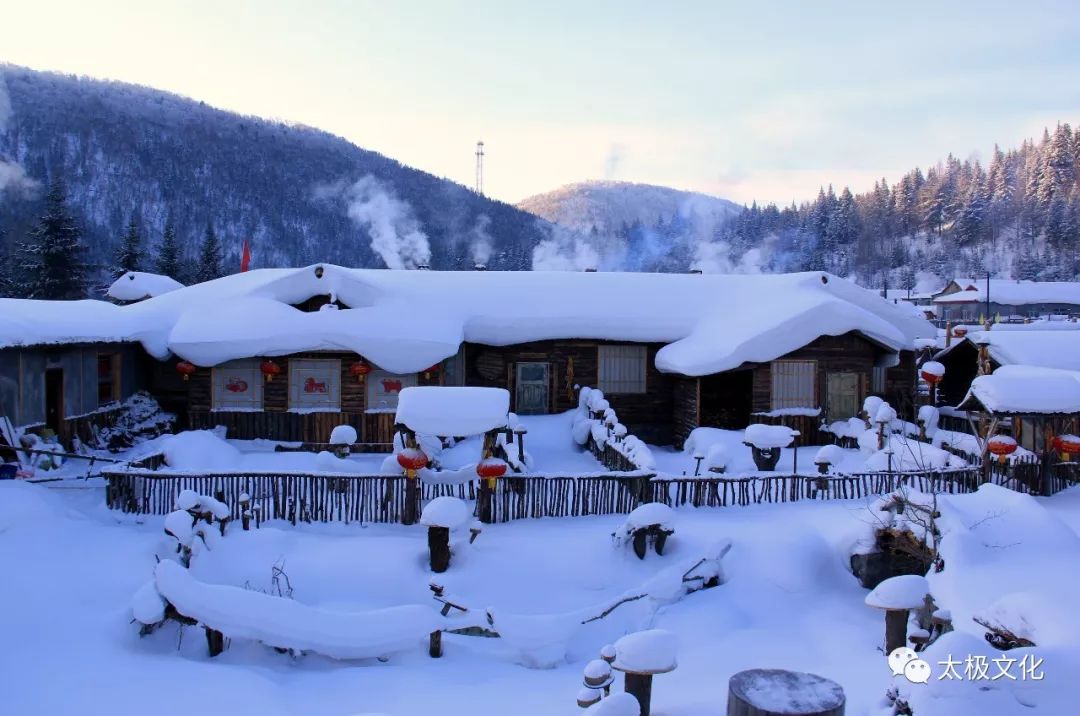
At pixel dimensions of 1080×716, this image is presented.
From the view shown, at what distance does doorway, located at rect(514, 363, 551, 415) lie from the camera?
Answer: 22.1m

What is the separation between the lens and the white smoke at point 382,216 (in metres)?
115

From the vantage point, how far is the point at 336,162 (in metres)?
138

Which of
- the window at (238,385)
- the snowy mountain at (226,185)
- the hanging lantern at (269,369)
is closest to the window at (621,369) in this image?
the hanging lantern at (269,369)

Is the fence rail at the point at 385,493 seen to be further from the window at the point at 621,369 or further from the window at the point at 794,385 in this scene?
the window at the point at 621,369

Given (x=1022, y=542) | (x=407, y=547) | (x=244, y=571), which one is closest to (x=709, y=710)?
(x=1022, y=542)

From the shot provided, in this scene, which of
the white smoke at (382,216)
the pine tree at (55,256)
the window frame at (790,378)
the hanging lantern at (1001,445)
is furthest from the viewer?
the white smoke at (382,216)

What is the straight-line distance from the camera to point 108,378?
19.1 meters

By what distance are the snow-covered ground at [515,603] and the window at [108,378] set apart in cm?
592

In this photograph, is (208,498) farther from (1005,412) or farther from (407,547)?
(1005,412)

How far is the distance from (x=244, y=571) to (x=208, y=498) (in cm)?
149

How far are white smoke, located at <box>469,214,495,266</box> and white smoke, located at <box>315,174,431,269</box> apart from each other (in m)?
7.40

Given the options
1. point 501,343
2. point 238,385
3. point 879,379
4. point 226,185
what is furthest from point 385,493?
point 226,185

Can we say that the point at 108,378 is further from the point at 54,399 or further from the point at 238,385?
the point at 238,385

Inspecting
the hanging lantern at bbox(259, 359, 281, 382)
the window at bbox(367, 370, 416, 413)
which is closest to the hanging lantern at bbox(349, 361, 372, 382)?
the window at bbox(367, 370, 416, 413)
